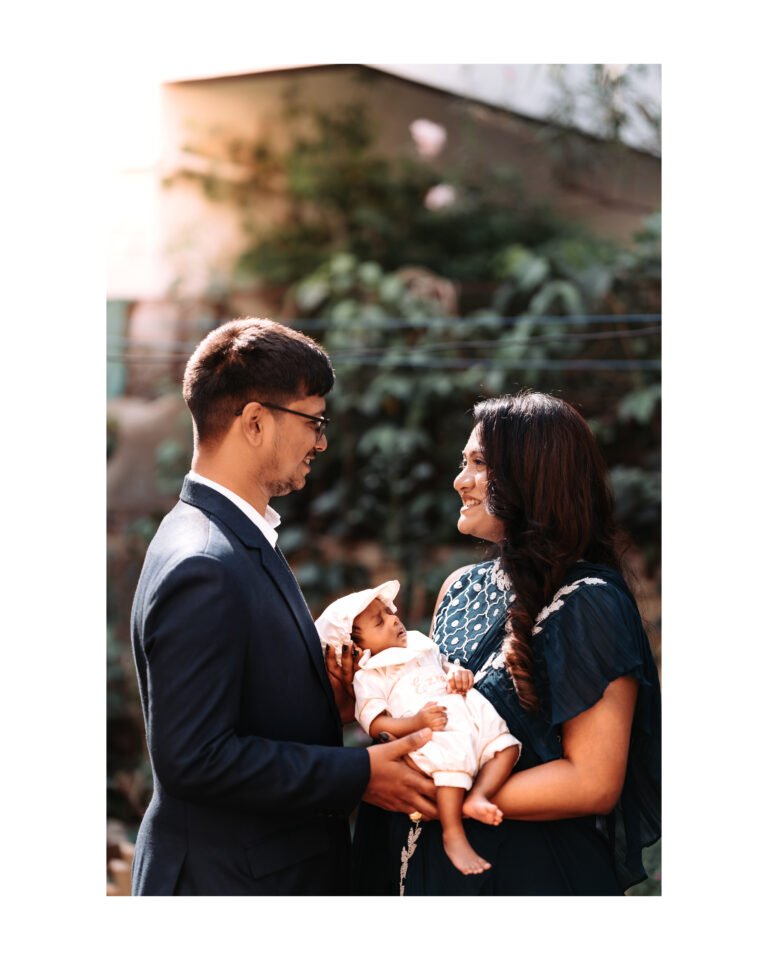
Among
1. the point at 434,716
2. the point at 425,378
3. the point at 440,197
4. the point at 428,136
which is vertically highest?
the point at 428,136

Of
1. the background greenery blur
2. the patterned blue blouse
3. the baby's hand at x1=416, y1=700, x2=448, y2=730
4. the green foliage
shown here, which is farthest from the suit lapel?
the green foliage

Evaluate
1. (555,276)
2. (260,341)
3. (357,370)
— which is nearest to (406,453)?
(357,370)

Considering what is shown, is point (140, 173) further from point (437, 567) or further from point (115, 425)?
point (437, 567)

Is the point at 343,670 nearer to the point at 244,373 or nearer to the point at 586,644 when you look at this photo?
the point at 586,644

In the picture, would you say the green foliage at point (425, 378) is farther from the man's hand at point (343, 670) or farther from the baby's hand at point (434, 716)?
the baby's hand at point (434, 716)

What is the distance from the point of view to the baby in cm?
222

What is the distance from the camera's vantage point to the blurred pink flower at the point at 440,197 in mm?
6395

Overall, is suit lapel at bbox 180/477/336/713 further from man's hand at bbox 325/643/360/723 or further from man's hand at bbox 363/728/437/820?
man's hand at bbox 363/728/437/820

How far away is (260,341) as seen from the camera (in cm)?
226

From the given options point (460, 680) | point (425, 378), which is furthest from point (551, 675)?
point (425, 378)

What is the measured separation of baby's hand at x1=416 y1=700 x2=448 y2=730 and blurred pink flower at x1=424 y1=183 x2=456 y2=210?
4.68 meters

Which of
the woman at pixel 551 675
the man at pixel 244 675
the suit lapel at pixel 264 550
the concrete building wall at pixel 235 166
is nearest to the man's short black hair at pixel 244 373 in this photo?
the man at pixel 244 675

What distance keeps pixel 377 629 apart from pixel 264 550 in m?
0.32

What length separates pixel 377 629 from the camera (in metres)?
2.34
